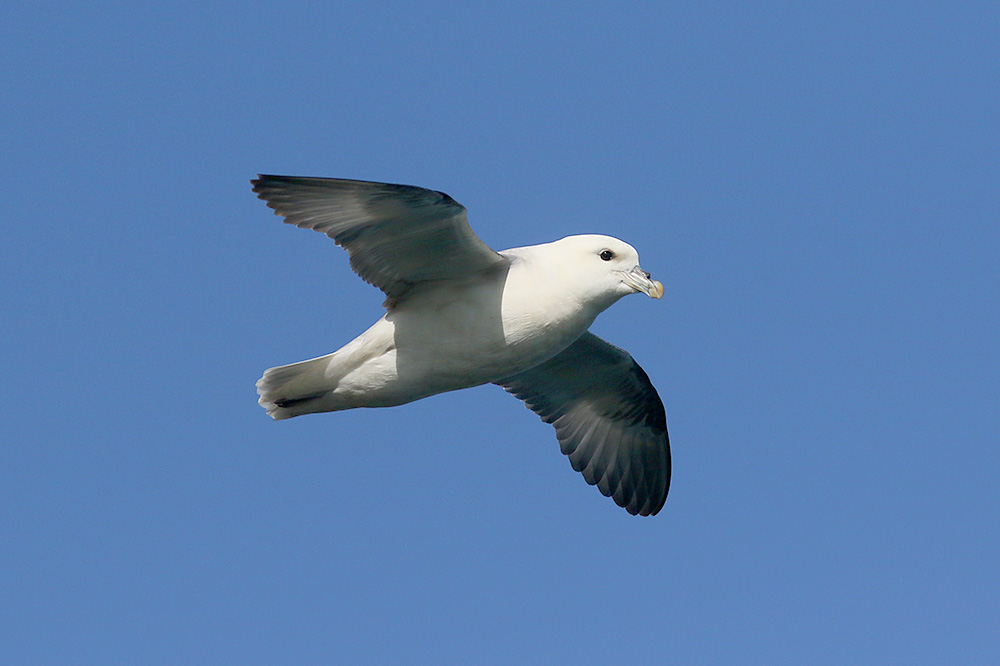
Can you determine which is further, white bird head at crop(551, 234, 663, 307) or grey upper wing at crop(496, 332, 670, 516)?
grey upper wing at crop(496, 332, 670, 516)

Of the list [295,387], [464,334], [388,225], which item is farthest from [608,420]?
[388,225]

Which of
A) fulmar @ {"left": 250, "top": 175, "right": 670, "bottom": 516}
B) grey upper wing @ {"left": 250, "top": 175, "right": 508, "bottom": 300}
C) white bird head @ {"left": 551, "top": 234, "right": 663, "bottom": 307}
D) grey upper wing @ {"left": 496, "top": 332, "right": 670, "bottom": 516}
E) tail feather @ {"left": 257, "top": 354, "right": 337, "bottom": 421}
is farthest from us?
grey upper wing @ {"left": 496, "top": 332, "right": 670, "bottom": 516}

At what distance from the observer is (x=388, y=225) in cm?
746

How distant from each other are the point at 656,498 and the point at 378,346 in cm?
348

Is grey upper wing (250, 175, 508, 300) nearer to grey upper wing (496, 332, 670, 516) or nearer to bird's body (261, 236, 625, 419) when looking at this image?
bird's body (261, 236, 625, 419)

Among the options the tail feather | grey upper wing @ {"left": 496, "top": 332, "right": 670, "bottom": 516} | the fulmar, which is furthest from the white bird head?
grey upper wing @ {"left": 496, "top": 332, "right": 670, "bottom": 516}

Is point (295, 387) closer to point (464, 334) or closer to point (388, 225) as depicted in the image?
point (464, 334)

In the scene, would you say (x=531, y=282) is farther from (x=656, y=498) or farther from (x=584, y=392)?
(x=656, y=498)

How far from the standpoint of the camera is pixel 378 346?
26.1ft

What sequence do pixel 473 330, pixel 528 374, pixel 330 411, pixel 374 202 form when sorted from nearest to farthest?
pixel 374 202
pixel 473 330
pixel 330 411
pixel 528 374

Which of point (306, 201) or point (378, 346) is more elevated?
point (306, 201)

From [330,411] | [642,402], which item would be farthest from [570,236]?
[642,402]

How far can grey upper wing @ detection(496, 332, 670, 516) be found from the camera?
389 inches

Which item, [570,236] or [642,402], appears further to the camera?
[642,402]
